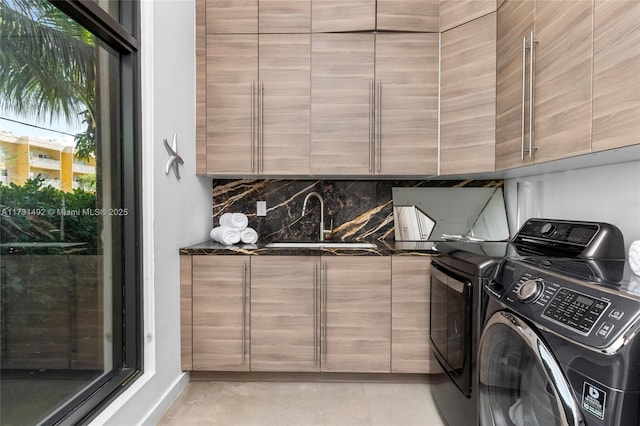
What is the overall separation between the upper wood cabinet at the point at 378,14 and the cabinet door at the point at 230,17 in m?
0.43

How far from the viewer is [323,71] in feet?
7.75

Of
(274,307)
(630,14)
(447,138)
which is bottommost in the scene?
(274,307)

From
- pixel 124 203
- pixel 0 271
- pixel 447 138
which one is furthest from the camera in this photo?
pixel 447 138

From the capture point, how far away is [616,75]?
46.9 inches

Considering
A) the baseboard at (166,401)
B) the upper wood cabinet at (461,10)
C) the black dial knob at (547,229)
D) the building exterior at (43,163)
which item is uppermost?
the upper wood cabinet at (461,10)

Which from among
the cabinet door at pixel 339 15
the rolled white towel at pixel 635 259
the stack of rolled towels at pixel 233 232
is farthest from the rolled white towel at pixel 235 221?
the rolled white towel at pixel 635 259

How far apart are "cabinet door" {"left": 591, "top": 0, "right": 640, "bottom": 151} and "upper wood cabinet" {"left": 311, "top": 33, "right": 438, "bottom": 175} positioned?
1114 mm

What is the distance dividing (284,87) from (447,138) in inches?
44.7

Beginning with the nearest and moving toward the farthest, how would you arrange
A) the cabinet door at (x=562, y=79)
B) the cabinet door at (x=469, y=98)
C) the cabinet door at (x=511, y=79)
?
the cabinet door at (x=562, y=79)
the cabinet door at (x=511, y=79)
the cabinet door at (x=469, y=98)

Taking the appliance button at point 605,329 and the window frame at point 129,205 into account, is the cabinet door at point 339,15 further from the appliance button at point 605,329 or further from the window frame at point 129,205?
the appliance button at point 605,329

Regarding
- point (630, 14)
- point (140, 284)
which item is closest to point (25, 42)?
point (140, 284)

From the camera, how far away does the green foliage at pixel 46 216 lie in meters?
1.08

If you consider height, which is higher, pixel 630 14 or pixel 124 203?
pixel 630 14

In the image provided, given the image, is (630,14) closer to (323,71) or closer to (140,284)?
(323,71)
